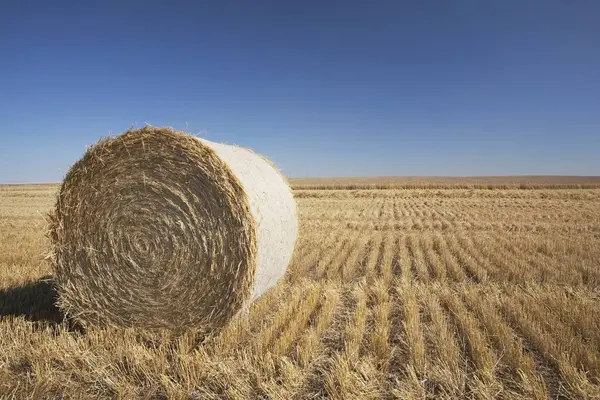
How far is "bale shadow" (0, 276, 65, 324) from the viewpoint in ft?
17.0

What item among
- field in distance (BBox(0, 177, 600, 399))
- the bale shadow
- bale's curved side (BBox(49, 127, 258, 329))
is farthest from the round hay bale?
the bale shadow

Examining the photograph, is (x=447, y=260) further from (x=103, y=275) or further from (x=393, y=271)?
(x=103, y=275)

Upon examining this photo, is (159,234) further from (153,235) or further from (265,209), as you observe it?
(265,209)

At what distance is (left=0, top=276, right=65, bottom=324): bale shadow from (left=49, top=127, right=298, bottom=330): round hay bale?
1.84ft

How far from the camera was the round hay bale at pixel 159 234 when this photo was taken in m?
4.54

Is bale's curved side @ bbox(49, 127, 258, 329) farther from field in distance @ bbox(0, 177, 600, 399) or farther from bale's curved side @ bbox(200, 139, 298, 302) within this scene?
field in distance @ bbox(0, 177, 600, 399)

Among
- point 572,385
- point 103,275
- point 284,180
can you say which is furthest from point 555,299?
point 103,275

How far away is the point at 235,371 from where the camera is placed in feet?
12.2

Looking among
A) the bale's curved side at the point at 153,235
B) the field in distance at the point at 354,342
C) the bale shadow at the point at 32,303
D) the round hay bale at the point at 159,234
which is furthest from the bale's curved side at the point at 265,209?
the bale shadow at the point at 32,303

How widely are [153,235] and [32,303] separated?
2.38 meters

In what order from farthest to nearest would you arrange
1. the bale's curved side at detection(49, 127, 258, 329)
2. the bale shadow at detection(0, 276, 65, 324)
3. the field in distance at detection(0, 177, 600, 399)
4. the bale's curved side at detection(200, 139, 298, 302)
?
1. the bale shadow at detection(0, 276, 65, 324)
2. the bale's curved side at detection(200, 139, 298, 302)
3. the bale's curved side at detection(49, 127, 258, 329)
4. the field in distance at detection(0, 177, 600, 399)

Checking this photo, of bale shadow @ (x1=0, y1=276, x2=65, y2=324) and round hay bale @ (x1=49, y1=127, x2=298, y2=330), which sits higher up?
round hay bale @ (x1=49, y1=127, x2=298, y2=330)

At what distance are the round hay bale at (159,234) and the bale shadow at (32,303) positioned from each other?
1.84 feet

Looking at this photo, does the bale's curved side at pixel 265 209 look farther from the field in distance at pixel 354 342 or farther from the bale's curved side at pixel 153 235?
the field in distance at pixel 354 342
